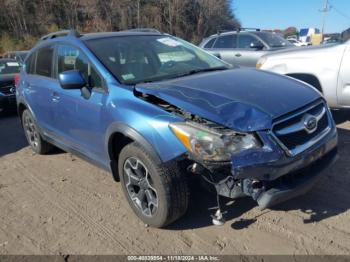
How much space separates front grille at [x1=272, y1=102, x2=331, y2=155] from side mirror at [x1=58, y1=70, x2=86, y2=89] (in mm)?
1980

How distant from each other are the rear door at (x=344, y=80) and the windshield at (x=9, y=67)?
8.49 meters

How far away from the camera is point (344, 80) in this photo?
17.2 feet

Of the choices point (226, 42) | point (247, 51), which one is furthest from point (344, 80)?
point (226, 42)

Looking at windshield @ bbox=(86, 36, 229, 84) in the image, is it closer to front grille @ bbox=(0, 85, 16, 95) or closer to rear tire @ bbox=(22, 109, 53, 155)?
rear tire @ bbox=(22, 109, 53, 155)

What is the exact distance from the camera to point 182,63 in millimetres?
4172

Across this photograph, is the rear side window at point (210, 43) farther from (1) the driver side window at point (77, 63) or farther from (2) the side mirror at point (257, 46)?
(1) the driver side window at point (77, 63)

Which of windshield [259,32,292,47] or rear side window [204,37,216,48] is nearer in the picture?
windshield [259,32,292,47]

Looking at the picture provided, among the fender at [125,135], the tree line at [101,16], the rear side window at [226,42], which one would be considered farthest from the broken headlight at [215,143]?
the tree line at [101,16]

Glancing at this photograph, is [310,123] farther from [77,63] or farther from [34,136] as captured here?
[34,136]

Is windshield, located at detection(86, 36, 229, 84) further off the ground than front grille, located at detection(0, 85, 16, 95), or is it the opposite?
windshield, located at detection(86, 36, 229, 84)

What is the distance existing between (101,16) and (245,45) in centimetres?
2951

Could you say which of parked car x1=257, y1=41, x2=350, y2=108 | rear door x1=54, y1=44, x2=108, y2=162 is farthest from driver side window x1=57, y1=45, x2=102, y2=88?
parked car x1=257, y1=41, x2=350, y2=108

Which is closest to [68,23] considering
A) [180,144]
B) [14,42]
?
[14,42]

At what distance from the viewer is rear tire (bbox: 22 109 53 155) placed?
5484 millimetres
